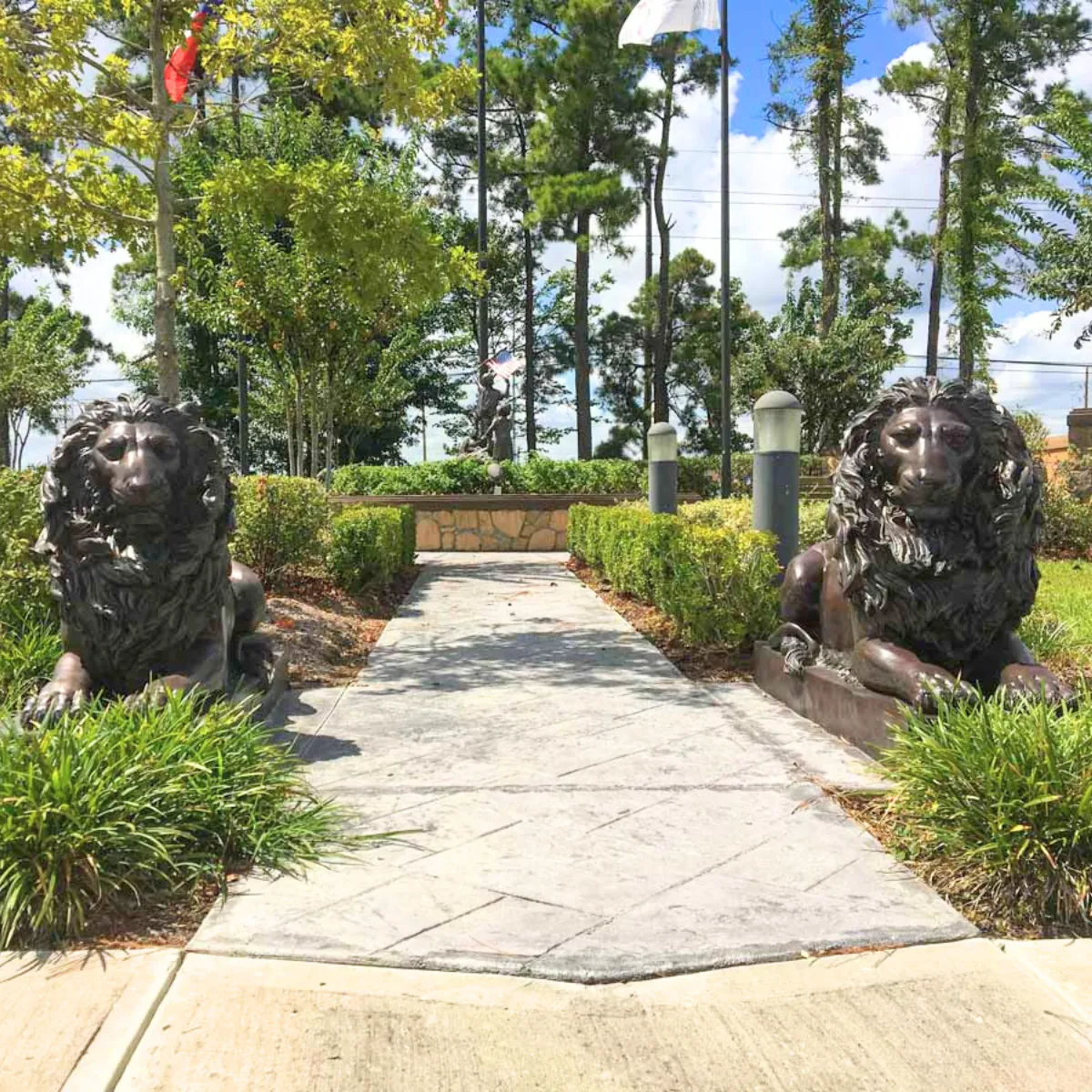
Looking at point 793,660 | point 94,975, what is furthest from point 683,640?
point 94,975

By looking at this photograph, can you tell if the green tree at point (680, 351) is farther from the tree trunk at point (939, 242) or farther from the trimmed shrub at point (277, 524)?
the trimmed shrub at point (277, 524)

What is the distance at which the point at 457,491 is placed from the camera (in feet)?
56.5

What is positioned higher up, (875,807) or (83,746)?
(83,746)

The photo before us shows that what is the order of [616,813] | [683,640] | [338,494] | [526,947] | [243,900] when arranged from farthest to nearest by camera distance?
[338,494], [683,640], [616,813], [243,900], [526,947]

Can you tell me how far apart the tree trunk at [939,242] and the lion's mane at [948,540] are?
25383 millimetres

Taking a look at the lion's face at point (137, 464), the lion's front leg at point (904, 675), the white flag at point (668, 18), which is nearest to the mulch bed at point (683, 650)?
the lion's front leg at point (904, 675)

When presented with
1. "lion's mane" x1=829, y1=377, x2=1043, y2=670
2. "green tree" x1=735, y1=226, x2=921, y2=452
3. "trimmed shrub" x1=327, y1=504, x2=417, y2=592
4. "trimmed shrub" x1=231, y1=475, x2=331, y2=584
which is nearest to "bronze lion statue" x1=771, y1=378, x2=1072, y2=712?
"lion's mane" x1=829, y1=377, x2=1043, y2=670

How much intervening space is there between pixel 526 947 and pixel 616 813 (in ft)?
3.50

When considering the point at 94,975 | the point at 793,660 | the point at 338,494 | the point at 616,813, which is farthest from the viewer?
the point at 338,494

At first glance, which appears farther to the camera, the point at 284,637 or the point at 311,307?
the point at 311,307

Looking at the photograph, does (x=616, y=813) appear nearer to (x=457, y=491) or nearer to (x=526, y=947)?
(x=526, y=947)

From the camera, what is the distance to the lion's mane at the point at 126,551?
359 centimetres

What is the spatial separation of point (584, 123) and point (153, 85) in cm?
2037

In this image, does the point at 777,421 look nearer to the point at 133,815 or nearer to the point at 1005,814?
the point at 1005,814
